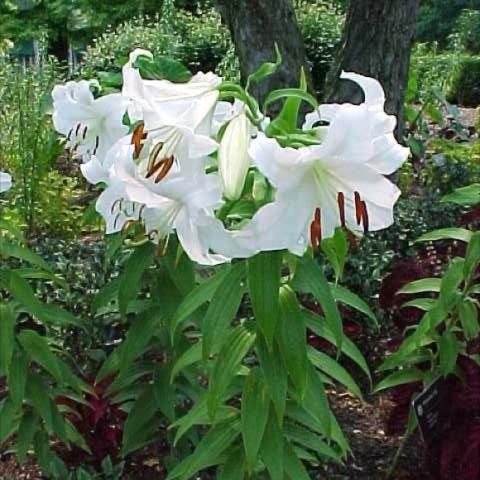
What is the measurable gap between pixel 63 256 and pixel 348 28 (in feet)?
4.91

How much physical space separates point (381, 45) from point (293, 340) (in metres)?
2.49

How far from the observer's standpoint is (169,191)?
3.94ft

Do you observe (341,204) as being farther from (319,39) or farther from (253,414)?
(319,39)

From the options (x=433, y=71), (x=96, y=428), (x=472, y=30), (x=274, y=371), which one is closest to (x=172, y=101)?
(x=274, y=371)

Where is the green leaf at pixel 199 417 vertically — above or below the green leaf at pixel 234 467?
above

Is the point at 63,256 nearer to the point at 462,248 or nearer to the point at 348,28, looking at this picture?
the point at 462,248

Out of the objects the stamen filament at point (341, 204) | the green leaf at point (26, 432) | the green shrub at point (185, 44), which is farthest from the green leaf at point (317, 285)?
the green shrub at point (185, 44)

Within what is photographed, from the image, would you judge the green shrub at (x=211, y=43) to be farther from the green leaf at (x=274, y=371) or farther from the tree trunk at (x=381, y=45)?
the green leaf at (x=274, y=371)

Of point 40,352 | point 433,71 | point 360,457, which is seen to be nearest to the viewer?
point 40,352

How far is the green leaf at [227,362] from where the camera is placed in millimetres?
1522

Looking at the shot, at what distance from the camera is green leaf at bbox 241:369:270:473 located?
61.4 inches

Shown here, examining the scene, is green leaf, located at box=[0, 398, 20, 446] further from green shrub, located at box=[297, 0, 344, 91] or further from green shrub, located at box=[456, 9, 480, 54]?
green shrub, located at box=[456, 9, 480, 54]

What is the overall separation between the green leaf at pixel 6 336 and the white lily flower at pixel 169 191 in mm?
536

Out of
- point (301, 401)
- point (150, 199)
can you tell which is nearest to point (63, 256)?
point (301, 401)
